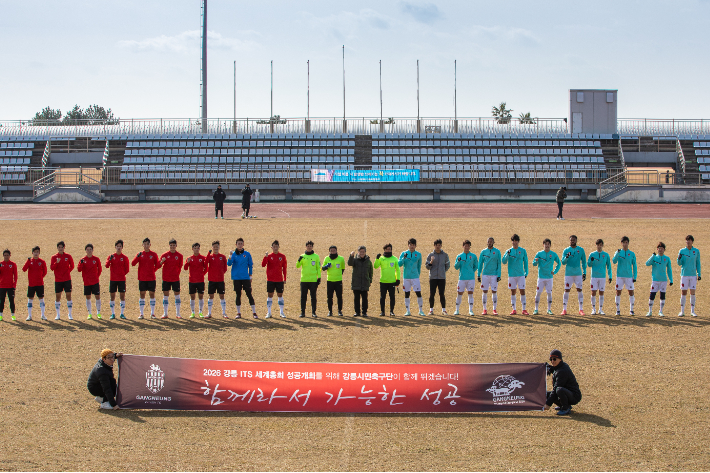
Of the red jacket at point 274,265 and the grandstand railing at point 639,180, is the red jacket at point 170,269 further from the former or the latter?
the grandstand railing at point 639,180

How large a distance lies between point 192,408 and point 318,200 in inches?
1356

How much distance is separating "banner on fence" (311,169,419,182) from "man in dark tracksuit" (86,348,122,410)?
3526cm

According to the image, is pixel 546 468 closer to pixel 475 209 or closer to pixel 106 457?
pixel 106 457

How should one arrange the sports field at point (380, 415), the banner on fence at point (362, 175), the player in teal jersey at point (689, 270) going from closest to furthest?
the sports field at point (380, 415)
the player in teal jersey at point (689, 270)
the banner on fence at point (362, 175)

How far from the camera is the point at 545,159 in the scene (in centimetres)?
4828

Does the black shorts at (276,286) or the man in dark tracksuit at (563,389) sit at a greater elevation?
the black shorts at (276,286)

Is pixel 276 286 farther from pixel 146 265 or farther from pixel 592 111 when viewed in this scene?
pixel 592 111

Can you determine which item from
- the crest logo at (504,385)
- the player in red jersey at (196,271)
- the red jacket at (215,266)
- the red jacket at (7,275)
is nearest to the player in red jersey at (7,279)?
the red jacket at (7,275)

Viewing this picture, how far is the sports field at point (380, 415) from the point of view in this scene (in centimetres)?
767

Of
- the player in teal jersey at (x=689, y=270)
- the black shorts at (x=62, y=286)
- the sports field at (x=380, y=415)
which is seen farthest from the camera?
the player in teal jersey at (x=689, y=270)

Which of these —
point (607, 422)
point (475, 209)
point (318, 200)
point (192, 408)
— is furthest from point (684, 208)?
point (192, 408)

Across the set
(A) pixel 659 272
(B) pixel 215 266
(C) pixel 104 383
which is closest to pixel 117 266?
(B) pixel 215 266

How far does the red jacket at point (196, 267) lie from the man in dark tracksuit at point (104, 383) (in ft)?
19.0

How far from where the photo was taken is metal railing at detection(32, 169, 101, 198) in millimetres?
41688
